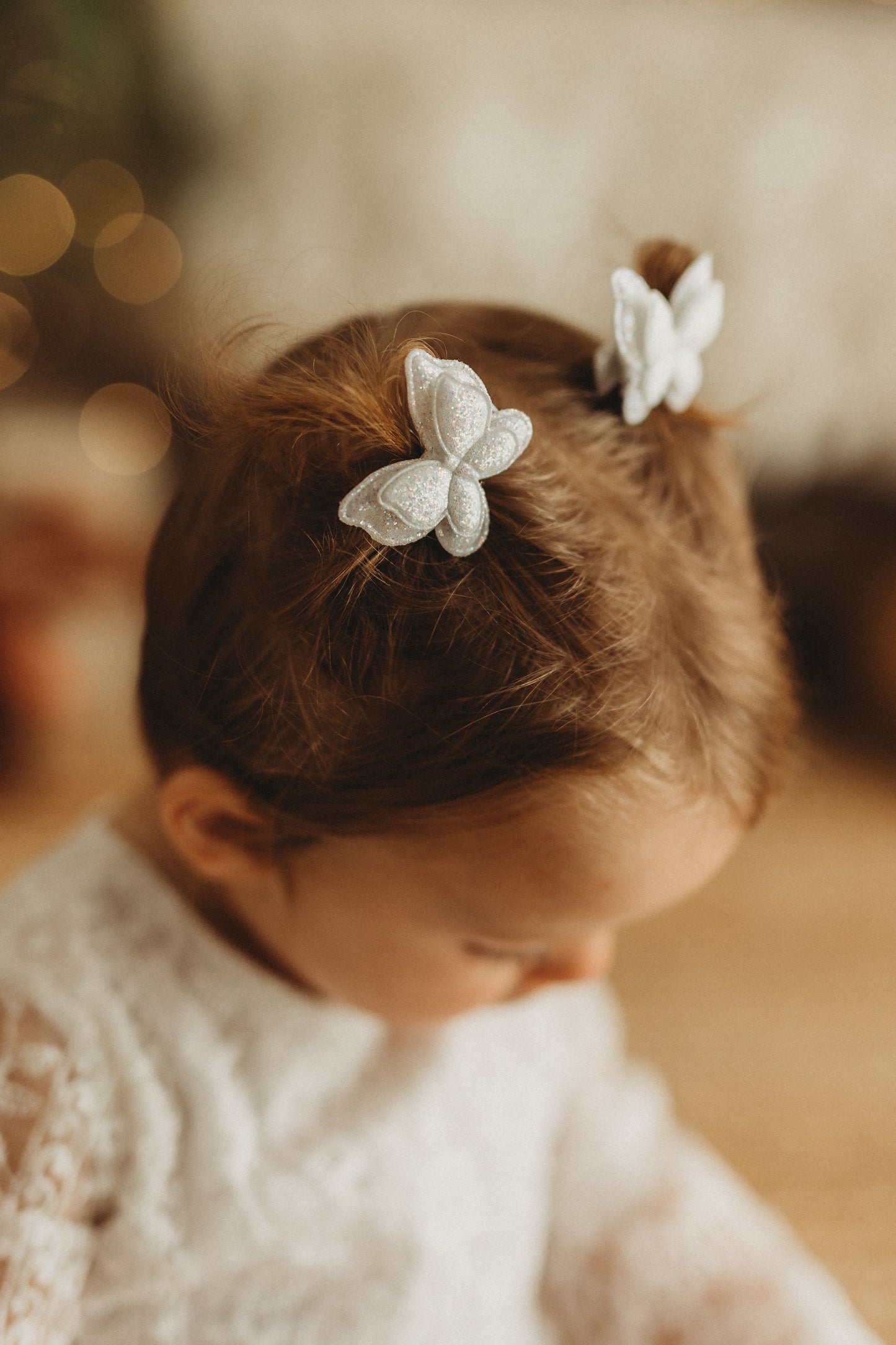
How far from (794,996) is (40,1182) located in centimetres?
73

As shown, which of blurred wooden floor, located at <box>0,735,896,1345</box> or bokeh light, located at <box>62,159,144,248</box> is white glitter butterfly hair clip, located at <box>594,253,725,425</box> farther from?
bokeh light, located at <box>62,159,144,248</box>

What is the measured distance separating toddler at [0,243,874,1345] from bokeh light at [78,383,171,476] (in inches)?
30.7

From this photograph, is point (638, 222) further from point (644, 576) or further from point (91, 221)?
point (644, 576)

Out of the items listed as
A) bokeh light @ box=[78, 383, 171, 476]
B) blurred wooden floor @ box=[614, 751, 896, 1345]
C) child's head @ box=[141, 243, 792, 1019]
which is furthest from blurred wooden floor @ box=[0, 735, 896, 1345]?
child's head @ box=[141, 243, 792, 1019]

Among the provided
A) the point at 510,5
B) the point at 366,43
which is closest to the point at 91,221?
the point at 366,43

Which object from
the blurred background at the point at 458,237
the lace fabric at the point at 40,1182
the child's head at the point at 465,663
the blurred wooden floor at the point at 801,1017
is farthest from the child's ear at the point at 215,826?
the blurred background at the point at 458,237

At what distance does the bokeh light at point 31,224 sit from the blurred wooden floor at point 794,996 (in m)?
0.56

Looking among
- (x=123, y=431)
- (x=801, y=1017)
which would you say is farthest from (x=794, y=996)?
(x=123, y=431)

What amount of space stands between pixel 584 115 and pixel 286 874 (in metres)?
1.27

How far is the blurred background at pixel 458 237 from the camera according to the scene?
1.20 meters

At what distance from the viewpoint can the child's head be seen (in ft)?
1.40

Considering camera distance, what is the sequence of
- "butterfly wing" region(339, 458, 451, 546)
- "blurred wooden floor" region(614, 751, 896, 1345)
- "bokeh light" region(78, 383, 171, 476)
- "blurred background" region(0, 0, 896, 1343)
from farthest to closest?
"bokeh light" region(78, 383, 171, 476) < "blurred background" region(0, 0, 896, 1343) < "blurred wooden floor" region(614, 751, 896, 1345) < "butterfly wing" region(339, 458, 451, 546)

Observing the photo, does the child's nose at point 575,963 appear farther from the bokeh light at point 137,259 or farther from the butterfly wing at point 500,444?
the bokeh light at point 137,259

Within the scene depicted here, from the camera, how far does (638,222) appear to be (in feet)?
4.80
